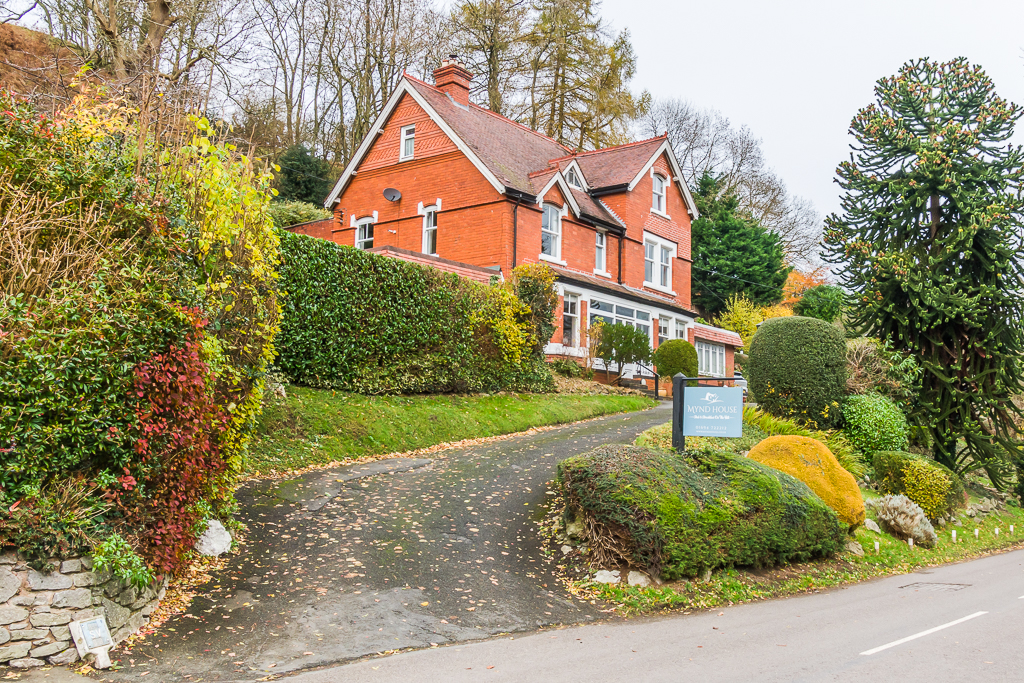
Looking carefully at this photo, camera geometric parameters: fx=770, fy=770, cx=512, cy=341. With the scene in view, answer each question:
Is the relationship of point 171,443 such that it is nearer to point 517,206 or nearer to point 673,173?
point 517,206

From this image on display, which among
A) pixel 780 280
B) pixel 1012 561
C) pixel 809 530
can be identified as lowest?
pixel 1012 561

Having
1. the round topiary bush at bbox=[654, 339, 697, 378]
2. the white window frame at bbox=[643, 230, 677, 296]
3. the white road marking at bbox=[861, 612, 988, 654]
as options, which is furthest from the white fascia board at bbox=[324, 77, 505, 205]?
the white road marking at bbox=[861, 612, 988, 654]

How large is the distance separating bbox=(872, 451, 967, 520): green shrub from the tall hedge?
881 centimetres

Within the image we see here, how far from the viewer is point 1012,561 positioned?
12695 millimetres

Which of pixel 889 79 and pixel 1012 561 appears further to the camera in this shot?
pixel 889 79

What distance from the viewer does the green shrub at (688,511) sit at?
8.64m

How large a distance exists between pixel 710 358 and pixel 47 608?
32796mm

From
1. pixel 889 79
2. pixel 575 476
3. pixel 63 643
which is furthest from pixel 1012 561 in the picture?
pixel 63 643

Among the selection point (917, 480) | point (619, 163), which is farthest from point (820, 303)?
point (917, 480)

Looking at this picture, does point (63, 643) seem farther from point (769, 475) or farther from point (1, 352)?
point (769, 475)

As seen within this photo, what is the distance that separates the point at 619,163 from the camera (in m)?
31.3

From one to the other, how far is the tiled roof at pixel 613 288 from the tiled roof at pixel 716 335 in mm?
2045

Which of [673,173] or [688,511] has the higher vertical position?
[673,173]

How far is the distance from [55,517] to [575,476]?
5.55 metres
